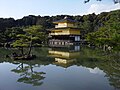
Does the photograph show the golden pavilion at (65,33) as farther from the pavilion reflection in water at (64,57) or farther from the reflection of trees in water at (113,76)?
the reflection of trees in water at (113,76)

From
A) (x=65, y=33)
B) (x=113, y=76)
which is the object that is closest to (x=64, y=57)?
(x=113, y=76)

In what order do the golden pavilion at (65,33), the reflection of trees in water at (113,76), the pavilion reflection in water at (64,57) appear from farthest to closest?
1. the golden pavilion at (65,33)
2. the pavilion reflection in water at (64,57)
3. the reflection of trees in water at (113,76)

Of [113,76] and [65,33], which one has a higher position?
[65,33]

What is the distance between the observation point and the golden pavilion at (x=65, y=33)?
37469 millimetres

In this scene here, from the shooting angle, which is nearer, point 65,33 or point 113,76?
point 113,76

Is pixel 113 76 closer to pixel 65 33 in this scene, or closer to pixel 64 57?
pixel 64 57

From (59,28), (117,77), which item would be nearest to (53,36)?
(59,28)

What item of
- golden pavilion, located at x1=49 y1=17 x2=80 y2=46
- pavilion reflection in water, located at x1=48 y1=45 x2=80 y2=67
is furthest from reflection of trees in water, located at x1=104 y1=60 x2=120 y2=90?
golden pavilion, located at x1=49 y1=17 x2=80 y2=46

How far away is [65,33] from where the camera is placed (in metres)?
38.2

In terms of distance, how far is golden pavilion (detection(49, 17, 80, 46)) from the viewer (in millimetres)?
37469

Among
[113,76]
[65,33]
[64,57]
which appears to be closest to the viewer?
[113,76]

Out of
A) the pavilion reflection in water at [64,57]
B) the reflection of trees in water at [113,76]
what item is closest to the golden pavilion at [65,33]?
the pavilion reflection in water at [64,57]

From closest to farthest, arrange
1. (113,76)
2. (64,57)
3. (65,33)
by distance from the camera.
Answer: (113,76) → (64,57) → (65,33)

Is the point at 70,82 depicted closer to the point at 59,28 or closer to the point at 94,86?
the point at 94,86
